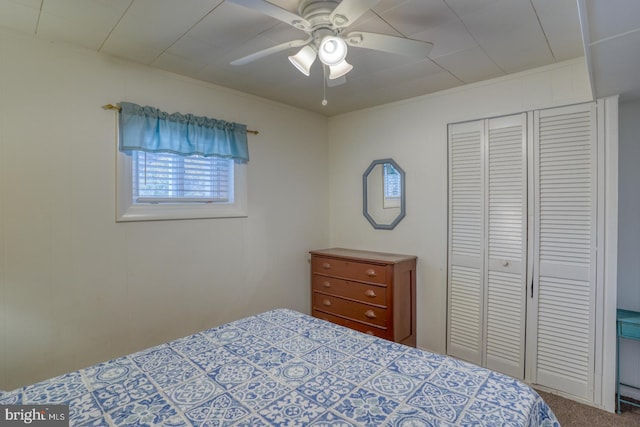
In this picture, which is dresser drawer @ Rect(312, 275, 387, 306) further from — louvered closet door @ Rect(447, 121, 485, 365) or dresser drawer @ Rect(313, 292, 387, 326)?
louvered closet door @ Rect(447, 121, 485, 365)

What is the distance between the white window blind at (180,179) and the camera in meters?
2.26

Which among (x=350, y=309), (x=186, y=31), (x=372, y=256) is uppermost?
(x=186, y=31)

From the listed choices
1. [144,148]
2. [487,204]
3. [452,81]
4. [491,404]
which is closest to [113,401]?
[491,404]

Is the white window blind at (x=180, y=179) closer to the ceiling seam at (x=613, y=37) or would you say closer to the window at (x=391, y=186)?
the window at (x=391, y=186)

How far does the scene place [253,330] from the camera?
67.6 inches

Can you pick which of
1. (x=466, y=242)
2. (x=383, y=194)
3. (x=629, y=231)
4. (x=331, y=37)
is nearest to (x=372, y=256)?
(x=383, y=194)

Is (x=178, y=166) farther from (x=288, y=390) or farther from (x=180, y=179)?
(x=288, y=390)

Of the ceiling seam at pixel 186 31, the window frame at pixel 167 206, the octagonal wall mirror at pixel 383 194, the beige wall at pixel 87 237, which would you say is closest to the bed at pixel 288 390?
the beige wall at pixel 87 237

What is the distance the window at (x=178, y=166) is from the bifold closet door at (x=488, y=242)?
1.83 metres

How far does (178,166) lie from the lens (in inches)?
96.7

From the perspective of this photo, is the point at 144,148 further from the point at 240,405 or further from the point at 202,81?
the point at 240,405

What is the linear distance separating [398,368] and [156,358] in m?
1.02

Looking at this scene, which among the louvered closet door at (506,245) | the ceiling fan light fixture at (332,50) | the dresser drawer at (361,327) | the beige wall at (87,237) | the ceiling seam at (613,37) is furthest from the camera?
the dresser drawer at (361,327)

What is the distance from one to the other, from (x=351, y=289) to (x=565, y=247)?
163cm
